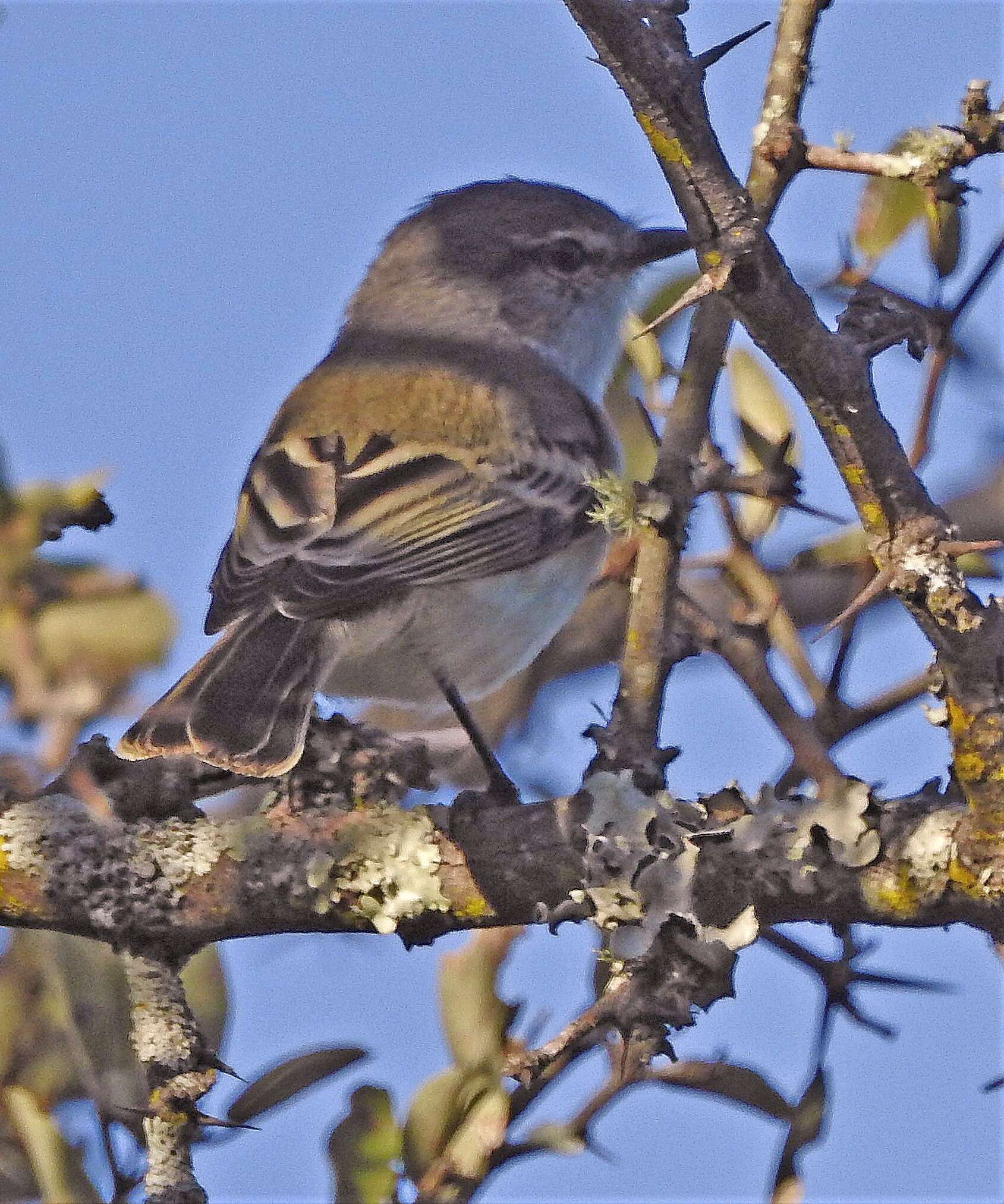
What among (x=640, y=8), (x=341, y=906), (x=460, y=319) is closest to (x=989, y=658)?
(x=640, y=8)

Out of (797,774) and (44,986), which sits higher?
(797,774)

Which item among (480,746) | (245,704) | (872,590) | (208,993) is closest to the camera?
(872,590)

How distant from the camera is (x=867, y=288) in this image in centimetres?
279

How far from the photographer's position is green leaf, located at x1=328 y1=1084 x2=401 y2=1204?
2848 millimetres

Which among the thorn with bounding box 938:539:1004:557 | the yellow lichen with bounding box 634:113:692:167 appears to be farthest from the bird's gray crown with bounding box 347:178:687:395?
the yellow lichen with bounding box 634:113:692:167

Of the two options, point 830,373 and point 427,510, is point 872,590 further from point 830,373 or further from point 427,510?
point 427,510

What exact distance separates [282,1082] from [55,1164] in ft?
1.47

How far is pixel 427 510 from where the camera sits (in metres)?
4.18

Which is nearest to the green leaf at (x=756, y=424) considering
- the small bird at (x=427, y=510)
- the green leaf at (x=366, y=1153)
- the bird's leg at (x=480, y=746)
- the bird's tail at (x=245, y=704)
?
the small bird at (x=427, y=510)

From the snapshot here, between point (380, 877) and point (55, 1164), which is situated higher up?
point (380, 877)

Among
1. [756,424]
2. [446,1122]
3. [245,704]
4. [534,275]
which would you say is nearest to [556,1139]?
[446,1122]

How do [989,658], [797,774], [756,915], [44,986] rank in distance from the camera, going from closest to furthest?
[989,658] → [756,915] → [797,774] → [44,986]

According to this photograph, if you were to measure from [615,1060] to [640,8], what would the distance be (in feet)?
5.72

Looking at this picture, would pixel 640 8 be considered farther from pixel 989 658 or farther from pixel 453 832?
pixel 453 832
